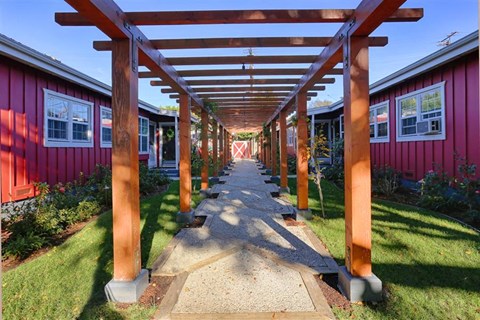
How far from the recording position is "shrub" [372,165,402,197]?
21.2 ft

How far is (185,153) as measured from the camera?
4.93m

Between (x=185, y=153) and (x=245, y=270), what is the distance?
8.16ft

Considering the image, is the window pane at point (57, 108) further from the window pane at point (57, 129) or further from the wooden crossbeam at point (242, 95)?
the wooden crossbeam at point (242, 95)

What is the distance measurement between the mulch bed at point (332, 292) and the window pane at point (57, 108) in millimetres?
6291

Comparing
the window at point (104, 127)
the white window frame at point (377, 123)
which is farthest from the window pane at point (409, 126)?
the window at point (104, 127)

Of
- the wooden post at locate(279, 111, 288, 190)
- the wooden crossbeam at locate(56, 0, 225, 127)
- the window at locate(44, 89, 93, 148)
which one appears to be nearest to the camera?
the wooden crossbeam at locate(56, 0, 225, 127)

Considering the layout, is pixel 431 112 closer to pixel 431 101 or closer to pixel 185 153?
pixel 431 101

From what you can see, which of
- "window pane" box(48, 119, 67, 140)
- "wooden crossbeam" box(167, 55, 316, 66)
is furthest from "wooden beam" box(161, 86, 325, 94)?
"window pane" box(48, 119, 67, 140)

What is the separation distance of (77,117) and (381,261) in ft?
24.0

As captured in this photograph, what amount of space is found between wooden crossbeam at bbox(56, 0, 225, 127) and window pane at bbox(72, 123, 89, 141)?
4.44 meters

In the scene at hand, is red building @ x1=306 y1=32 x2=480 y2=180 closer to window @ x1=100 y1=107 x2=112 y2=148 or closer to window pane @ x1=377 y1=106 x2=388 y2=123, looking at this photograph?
window pane @ x1=377 y1=106 x2=388 y2=123

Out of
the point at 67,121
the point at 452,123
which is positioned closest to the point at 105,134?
the point at 67,121

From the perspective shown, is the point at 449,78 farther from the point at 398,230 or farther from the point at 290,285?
the point at 290,285

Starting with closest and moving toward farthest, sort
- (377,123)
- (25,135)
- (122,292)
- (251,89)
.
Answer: (122,292) < (25,135) < (251,89) < (377,123)
